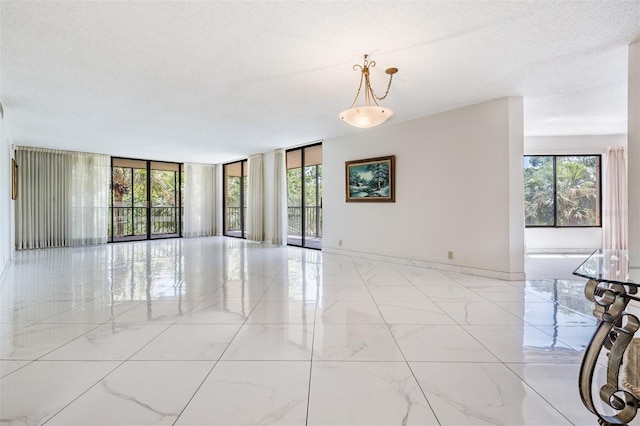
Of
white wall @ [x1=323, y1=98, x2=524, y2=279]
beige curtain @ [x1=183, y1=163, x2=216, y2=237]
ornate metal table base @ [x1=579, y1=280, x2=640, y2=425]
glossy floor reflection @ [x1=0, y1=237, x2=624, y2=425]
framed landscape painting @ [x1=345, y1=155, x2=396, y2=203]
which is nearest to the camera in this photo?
ornate metal table base @ [x1=579, y1=280, x2=640, y2=425]

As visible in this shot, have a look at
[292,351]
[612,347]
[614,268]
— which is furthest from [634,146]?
[292,351]

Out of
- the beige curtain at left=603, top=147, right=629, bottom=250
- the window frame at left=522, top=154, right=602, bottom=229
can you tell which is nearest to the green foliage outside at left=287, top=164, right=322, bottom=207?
the window frame at left=522, top=154, right=602, bottom=229

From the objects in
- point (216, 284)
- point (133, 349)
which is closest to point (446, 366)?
point (133, 349)

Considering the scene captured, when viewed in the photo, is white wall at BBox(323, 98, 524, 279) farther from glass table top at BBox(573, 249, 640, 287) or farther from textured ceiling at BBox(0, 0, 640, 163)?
glass table top at BBox(573, 249, 640, 287)

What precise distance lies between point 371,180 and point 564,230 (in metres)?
4.68

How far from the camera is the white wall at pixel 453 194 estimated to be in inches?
160

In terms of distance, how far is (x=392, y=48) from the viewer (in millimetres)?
2740

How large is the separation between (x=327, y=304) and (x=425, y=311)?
3.05ft

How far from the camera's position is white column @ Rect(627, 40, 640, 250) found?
2.69 m

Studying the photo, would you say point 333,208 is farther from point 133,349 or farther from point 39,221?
point 39,221

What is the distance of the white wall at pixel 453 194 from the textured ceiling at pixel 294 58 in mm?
354

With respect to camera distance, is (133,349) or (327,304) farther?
(327,304)

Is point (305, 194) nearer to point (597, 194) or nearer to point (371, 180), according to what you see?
point (371, 180)

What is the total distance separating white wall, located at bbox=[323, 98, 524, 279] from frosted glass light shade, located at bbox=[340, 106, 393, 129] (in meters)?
1.96
